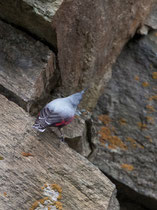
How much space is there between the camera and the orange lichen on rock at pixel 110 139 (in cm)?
547

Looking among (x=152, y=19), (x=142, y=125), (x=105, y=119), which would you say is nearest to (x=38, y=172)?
(x=105, y=119)

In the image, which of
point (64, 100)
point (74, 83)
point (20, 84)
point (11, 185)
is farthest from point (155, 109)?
point (11, 185)

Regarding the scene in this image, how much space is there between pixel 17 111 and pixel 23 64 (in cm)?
70

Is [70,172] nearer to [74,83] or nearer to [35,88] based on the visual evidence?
[35,88]

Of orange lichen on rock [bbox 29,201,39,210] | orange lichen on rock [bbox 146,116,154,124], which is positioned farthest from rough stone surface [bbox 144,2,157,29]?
orange lichen on rock [bbox 29,201,39,210]

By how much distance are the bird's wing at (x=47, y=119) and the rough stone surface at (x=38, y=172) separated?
0.20 metres

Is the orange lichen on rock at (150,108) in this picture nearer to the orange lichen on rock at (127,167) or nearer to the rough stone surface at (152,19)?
the orange lichen on rock at (127,167)

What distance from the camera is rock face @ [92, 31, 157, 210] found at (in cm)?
523

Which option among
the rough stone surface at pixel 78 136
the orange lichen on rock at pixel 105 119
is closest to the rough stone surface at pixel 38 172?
the rough stone surface at pixel 78 136

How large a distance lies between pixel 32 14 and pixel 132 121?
277cm

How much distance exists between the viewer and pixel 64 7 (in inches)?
159

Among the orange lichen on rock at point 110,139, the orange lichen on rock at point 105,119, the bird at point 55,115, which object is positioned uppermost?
the bird at point 55,115

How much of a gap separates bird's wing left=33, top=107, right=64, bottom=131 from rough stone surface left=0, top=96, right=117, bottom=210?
0.20 metres

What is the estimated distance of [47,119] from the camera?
3633mm
